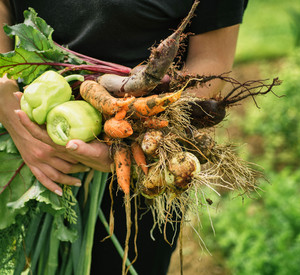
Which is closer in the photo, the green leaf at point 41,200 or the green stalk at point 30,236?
the green leaf at point 41,200

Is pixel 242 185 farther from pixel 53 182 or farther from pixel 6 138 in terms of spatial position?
pixel 6 138

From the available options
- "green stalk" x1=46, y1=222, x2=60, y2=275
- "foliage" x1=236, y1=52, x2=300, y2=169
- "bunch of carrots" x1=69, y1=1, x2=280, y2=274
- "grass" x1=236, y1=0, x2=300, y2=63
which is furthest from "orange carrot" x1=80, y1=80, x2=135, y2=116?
"grass" x1=236, y1=0, x2=300, y2=63

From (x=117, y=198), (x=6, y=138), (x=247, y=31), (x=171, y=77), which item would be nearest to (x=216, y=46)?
(x=171, y=77)

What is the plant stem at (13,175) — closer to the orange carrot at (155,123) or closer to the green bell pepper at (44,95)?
the green bell pepper at (44,95)

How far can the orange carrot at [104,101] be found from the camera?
1100 millimetres

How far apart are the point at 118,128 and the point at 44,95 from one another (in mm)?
237

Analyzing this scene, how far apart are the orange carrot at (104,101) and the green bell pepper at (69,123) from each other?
0.13 feet

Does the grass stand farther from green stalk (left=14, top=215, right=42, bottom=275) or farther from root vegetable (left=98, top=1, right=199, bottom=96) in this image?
green stalk (left=14, top=215, right=42, bottom=275)

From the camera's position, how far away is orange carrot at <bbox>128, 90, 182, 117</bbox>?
1090 mm

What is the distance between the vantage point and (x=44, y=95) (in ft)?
3.53

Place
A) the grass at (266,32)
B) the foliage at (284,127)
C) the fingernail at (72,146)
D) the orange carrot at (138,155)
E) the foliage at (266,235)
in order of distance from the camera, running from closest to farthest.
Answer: the fingernail at (72,146) → the orange carrot at (138,155) → the foliage at (266,235) → the foliage at (284,127) → the grass at (266,32)

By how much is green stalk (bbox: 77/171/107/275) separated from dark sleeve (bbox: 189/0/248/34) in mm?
640

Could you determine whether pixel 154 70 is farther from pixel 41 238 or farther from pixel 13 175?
pixel 41 238

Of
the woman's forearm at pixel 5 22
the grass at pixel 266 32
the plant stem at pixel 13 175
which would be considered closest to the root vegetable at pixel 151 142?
the plant stem at pixel 13 175
